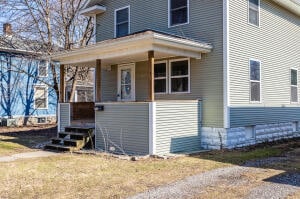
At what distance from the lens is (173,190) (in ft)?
19.9

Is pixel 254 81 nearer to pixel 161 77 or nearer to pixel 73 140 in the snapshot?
pixel 161 77

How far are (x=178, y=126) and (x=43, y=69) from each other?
58.0ft

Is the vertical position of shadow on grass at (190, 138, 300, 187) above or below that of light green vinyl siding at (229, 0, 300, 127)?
below

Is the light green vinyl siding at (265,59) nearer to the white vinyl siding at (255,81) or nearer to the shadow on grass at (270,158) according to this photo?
the white vinyl siding at (255,81)

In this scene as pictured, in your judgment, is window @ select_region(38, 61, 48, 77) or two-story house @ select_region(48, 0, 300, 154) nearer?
two-story house @ select_region(48, 0, 300, 154)

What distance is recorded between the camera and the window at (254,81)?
1260 cm

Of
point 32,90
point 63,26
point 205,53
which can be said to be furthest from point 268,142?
point 32,90

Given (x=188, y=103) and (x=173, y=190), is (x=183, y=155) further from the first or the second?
(x=173, y=190)

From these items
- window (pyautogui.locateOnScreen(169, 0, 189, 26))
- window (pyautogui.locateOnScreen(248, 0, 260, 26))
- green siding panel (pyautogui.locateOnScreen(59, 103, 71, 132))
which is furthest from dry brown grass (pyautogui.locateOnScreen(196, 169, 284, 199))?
green siding panel (pyautogui.locateOnScreen(59, 103, 71, 132))

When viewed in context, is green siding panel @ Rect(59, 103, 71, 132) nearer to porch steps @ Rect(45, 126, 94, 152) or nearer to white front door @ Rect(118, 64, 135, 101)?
→ porch steps @ Rect(45, 126, 94, 152)

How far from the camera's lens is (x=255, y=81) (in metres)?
12.7

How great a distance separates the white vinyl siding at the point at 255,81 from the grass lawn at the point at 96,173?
106 inches

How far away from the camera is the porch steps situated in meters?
11.3

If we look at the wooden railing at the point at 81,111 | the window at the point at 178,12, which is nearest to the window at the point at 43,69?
the wooden railing at the point at 81,111
